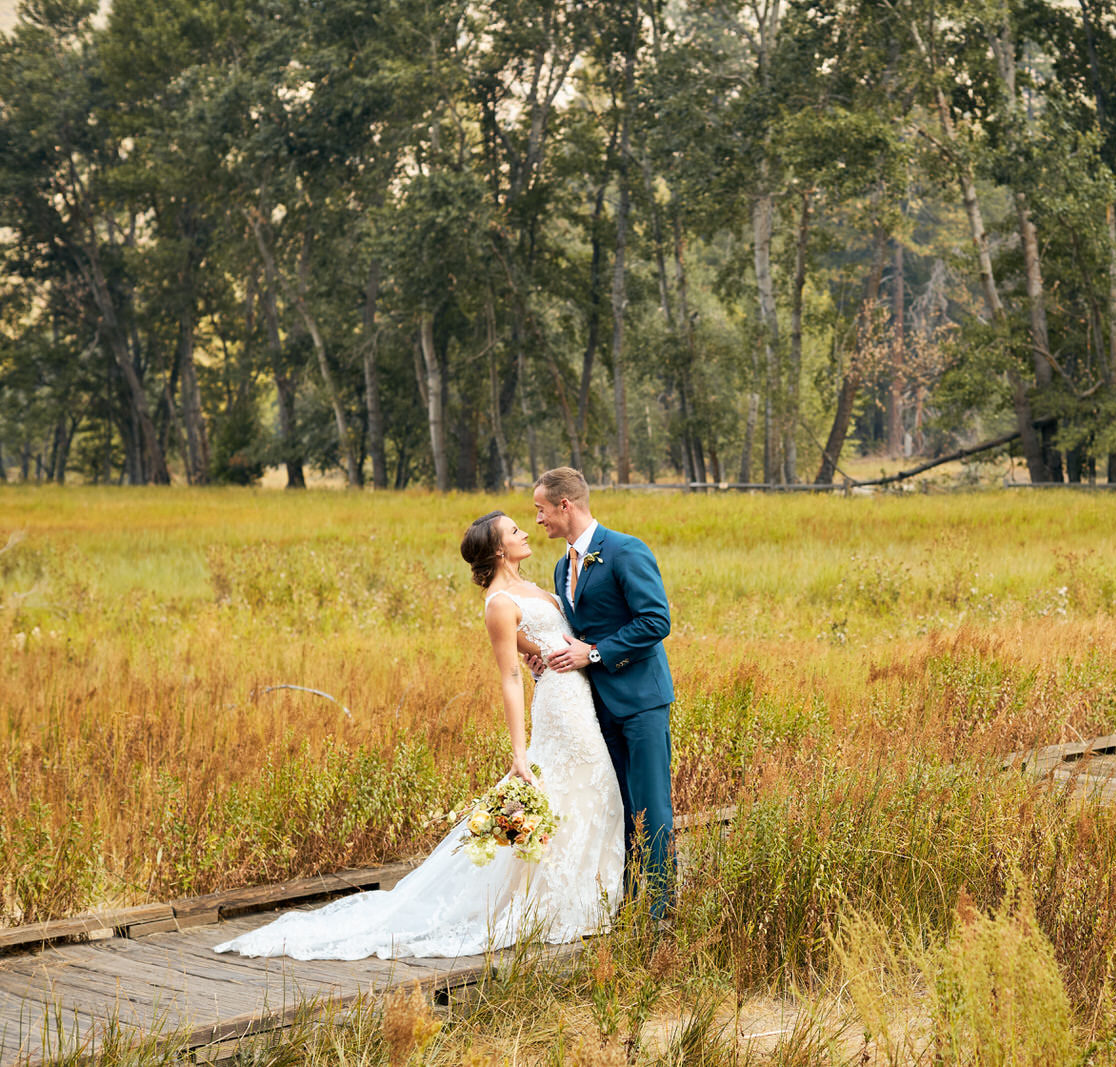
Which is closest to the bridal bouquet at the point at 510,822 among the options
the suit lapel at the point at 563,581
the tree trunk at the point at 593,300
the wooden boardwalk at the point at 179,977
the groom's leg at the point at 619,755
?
the wooden boardwalk at the point at 179,977

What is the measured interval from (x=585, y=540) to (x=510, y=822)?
1.18 meters

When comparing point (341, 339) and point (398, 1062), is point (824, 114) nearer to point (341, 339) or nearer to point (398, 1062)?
point (341, 339)

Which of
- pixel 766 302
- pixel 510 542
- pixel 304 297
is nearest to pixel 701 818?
pixel 510 542

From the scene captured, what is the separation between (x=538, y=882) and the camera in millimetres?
5375

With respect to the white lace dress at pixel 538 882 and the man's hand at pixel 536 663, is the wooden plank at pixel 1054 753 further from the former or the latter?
the man's hand at pixel 536 663

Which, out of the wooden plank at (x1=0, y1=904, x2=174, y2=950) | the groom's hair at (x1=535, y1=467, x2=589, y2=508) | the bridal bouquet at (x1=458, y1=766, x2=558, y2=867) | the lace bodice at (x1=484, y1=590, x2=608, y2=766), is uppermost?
the groom's hair at (x1=535, y1=467, x2=589, y2=508)

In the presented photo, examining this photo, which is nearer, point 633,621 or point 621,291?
point 633,621

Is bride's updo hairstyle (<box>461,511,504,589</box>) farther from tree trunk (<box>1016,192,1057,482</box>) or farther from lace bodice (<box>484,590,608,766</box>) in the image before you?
tree trunk (<box>1016,192,1057,482</box>)

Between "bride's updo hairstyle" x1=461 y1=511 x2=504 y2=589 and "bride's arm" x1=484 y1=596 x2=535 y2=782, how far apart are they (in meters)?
0.14

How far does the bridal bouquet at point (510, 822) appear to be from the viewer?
16.5 ft

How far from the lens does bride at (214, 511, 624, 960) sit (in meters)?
5.27

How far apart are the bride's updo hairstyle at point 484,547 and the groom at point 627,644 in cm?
21

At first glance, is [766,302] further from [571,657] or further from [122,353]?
[571,657]

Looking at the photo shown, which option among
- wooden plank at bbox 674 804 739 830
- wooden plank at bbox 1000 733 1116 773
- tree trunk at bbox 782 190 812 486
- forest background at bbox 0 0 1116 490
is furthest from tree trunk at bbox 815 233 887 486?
wooden plank at bbox 674 804 739 830
